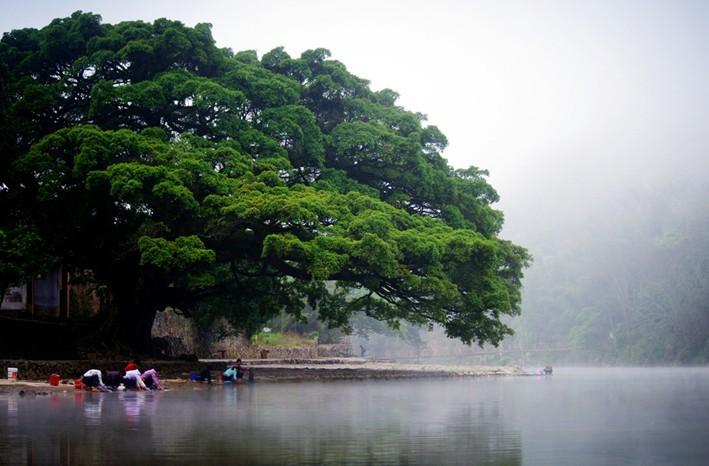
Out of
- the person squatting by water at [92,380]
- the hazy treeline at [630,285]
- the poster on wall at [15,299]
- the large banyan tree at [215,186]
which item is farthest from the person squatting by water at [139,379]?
the hazy treeline at [630,285]

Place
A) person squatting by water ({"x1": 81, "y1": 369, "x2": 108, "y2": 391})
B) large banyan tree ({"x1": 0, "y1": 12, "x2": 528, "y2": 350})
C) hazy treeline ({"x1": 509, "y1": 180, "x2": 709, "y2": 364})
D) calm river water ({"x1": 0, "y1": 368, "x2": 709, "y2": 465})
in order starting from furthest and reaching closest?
hazy treeline ({"x1": 509, "y1": 180, "x2": 709, "y2": 364}) < large banyan tree ({"x1": 0, "y1": 12, "x2": 528, "y2": 350}) < person squatting by water ({"x1": 81, "y1": 369, "x2": 108, "y2": 391}) < calm river water ({"x1": 0, "y1": 368, "x2": 709, "y2": 465})

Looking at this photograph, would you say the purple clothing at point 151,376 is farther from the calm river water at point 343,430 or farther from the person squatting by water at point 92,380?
the calm river water at point 343,430

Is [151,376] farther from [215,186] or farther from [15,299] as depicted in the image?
[15,299]

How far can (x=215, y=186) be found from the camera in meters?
28.1

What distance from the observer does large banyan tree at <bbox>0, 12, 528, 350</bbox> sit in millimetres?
27828

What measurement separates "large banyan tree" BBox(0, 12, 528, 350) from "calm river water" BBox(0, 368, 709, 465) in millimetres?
7062

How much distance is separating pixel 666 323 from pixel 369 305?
147 feet

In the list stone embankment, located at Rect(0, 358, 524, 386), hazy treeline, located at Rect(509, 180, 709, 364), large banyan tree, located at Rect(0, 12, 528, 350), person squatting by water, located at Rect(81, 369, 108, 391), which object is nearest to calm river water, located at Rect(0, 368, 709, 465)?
person squatting by water, located at Rect(81, 369, 108, 391)

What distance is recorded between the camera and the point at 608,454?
1128 centimetres

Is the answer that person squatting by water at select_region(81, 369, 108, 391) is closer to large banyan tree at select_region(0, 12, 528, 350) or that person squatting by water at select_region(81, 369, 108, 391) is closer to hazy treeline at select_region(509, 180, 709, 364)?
large banyan tree at select_region(0, 12, 528, 350)

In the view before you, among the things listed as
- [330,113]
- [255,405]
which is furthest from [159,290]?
[255,405]

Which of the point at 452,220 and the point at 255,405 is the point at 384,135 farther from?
the point at 255,405

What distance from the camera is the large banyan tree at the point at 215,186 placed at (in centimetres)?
2783

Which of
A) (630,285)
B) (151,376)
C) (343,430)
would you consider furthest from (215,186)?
(630,285)
